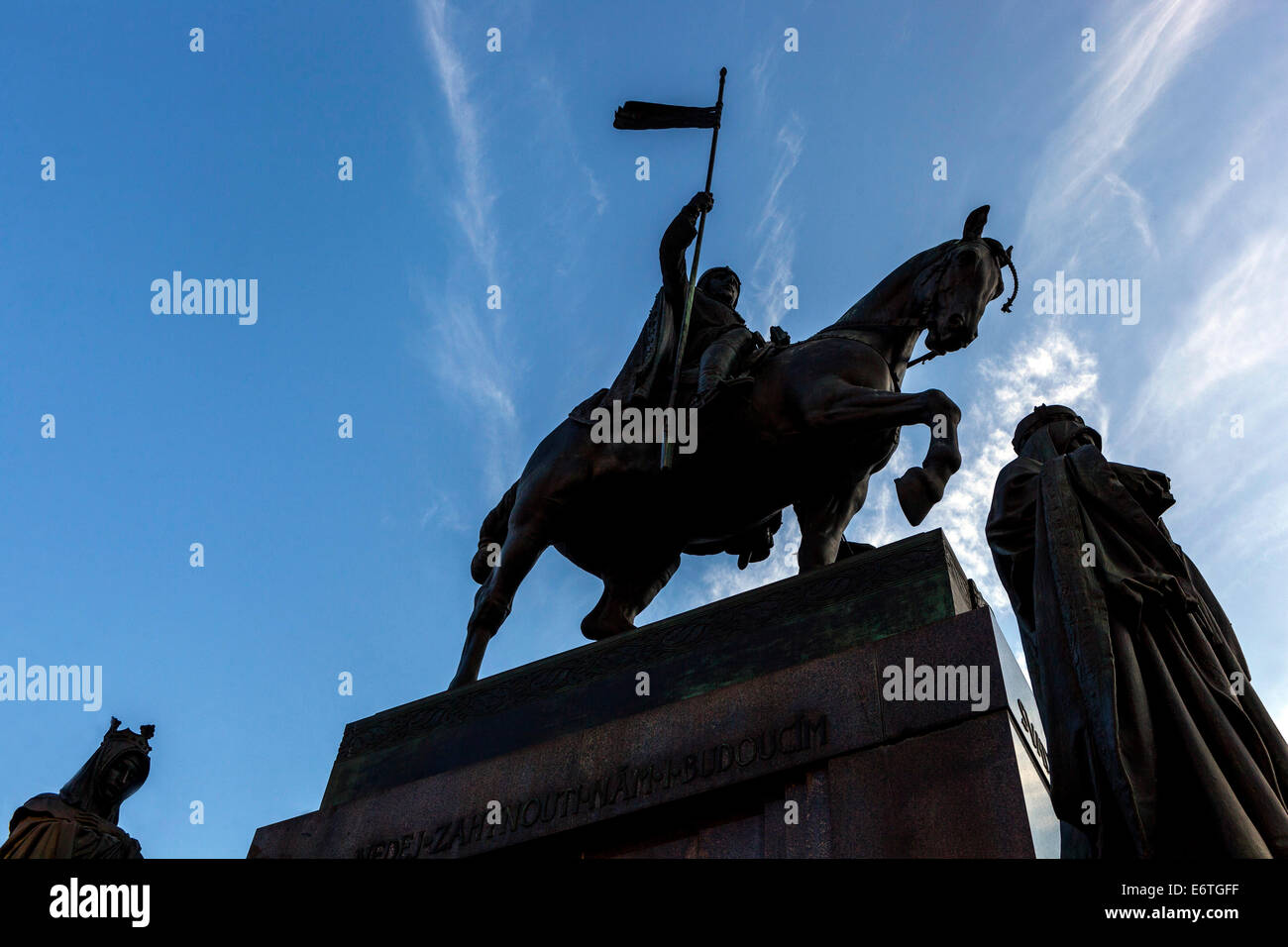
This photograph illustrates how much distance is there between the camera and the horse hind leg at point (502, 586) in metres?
12.8

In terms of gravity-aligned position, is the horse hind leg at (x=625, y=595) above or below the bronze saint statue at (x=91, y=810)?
above

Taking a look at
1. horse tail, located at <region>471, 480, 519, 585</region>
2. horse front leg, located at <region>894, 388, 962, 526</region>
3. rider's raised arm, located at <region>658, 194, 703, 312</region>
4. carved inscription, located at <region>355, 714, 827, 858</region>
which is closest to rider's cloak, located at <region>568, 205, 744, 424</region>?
rider's raised arm, located at <region>658, 194, 703, 312</region>

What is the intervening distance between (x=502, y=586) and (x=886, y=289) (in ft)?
15.4

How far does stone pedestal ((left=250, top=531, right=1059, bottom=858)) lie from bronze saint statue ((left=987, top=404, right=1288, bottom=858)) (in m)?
0.50

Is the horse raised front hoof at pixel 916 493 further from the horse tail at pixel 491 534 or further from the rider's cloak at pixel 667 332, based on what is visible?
the horse tail at pixel 491 534

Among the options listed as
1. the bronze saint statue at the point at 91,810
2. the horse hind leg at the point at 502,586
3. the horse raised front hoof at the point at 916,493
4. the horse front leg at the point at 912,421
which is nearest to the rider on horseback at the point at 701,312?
the horse front leg at the point at 912,421

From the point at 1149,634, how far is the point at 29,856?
7.06 meters

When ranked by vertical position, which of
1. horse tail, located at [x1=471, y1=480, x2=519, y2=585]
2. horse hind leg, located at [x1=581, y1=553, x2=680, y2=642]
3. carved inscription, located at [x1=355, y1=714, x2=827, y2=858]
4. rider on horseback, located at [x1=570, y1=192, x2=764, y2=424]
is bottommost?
carved inscription, located at [x1=355, y1=714, x2=827, y2=858]

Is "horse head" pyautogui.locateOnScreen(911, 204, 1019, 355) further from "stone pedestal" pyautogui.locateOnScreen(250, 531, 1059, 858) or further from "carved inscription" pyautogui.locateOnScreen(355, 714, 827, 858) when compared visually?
"carved inscription" pyautogui.locateOnScreen(355, 714, 827, 858)

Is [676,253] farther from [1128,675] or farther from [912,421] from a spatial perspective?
[1128,675]

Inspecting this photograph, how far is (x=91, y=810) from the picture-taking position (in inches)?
369

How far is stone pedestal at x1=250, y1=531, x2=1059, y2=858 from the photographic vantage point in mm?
7434

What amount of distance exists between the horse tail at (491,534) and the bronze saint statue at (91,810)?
4473mm
